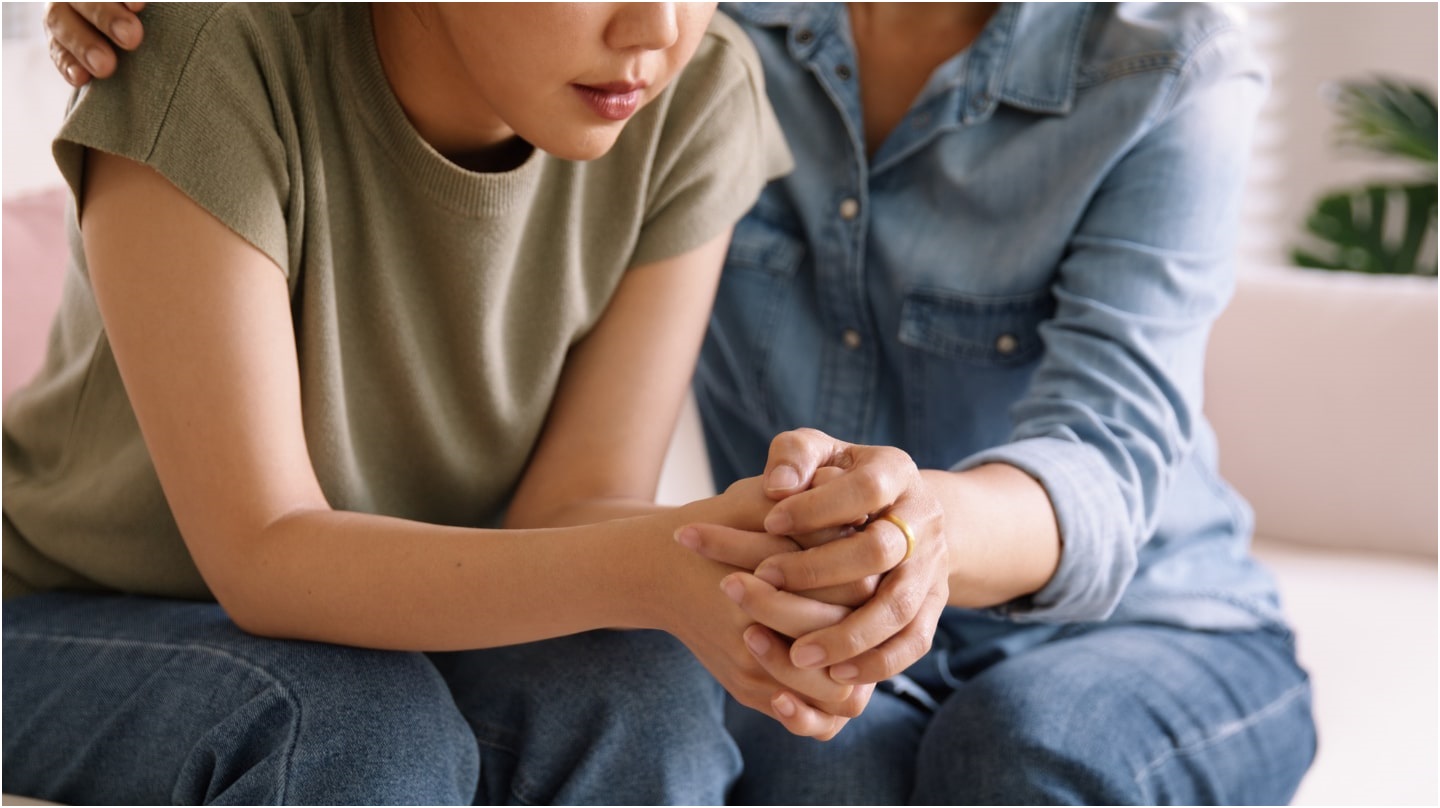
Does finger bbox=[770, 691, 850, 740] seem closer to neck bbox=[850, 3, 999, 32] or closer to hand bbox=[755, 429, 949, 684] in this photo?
hand bbox=[755, 429, 949, 684]

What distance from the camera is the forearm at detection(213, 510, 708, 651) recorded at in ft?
2.88

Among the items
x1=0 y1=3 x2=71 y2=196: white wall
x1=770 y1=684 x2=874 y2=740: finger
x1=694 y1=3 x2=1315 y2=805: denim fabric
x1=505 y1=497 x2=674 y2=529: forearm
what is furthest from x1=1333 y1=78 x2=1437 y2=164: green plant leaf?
x1=0 y1=3 x2=71 y2=196: white wall

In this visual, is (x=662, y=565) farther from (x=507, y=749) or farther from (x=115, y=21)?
(x=115, y=21)

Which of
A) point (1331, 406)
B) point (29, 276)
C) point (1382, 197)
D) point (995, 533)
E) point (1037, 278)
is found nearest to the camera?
point (995, 533)

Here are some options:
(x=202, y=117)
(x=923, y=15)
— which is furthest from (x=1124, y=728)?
(x=202, y=117)

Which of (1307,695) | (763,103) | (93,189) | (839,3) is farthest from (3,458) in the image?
(1307,695)

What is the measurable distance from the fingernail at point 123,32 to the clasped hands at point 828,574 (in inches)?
18.4

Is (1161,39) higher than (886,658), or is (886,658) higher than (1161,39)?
(1161,39)

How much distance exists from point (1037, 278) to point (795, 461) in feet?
1.40

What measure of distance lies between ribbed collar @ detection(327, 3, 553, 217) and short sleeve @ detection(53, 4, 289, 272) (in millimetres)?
57

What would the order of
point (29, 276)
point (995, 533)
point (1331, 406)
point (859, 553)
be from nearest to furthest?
point (859, 553), point (995, 533), point (29, 276), point (1331, 406)

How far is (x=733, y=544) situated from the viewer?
837mm

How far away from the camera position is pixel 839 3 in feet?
4.11

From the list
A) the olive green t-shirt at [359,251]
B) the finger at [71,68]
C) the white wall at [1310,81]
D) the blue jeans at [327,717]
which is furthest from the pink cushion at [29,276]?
the white wall at [1310,81]
